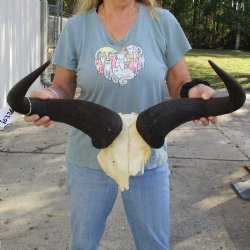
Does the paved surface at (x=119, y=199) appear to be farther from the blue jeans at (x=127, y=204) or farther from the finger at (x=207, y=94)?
the finger at (x=207, y=94)

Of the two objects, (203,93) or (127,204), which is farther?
(127,204)

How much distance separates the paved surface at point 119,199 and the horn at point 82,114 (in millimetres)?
1774

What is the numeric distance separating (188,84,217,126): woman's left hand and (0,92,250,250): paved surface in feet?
5.93

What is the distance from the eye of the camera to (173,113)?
6.81 feet

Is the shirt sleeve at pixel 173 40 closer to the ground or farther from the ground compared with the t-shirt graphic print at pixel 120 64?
farther from the ground

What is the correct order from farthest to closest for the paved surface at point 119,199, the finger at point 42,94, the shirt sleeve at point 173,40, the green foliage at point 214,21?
the green foliage at point 214,21 → the paved surface at point 119,199 → the shirt sleeve at point 173,40 → the finger at point 42,94

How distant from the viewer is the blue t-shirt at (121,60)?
2.23 meters

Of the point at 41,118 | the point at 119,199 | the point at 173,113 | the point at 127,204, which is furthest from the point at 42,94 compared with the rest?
the point at 119,199

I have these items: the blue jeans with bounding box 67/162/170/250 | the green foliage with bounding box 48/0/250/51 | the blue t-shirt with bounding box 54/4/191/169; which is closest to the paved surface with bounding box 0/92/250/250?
the blue jeans with bounding box 67/162/170/250

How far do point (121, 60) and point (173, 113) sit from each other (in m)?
0.37

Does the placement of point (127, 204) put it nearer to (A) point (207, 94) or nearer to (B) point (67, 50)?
(A) point (207, 94)

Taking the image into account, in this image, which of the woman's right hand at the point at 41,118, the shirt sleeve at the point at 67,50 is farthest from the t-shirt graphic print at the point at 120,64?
the woman's right hand at the point at 41,118

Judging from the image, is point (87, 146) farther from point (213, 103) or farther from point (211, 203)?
point (211, 203)

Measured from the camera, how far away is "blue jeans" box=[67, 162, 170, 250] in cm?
237
